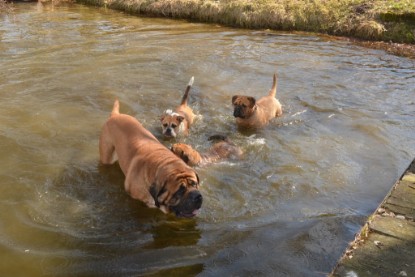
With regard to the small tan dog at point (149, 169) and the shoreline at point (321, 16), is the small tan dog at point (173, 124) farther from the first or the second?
the shoreline at point (321, 16)

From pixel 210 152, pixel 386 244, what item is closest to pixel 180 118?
pixel 210 152

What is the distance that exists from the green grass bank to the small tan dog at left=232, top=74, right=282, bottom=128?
6978 millimetres

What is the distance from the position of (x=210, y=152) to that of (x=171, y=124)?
0.85 m

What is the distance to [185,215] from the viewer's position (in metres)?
3.85

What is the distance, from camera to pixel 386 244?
3248mm

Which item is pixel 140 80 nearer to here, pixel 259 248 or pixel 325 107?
pixel 325 107

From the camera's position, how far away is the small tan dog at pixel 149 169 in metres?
3.75

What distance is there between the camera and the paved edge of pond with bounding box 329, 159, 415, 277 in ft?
9.77

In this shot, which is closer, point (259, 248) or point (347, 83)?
point (259, 248)

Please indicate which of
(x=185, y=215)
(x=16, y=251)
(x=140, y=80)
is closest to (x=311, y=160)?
(x=185, y=215)

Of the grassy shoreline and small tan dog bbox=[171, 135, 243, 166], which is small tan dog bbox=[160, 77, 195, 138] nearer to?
small tan dog bbox=[171, 135, 243, 166]

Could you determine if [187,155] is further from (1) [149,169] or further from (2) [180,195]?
(2) [180,195]

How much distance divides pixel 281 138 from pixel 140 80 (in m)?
3.55

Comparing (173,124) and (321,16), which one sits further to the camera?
(321,16)
